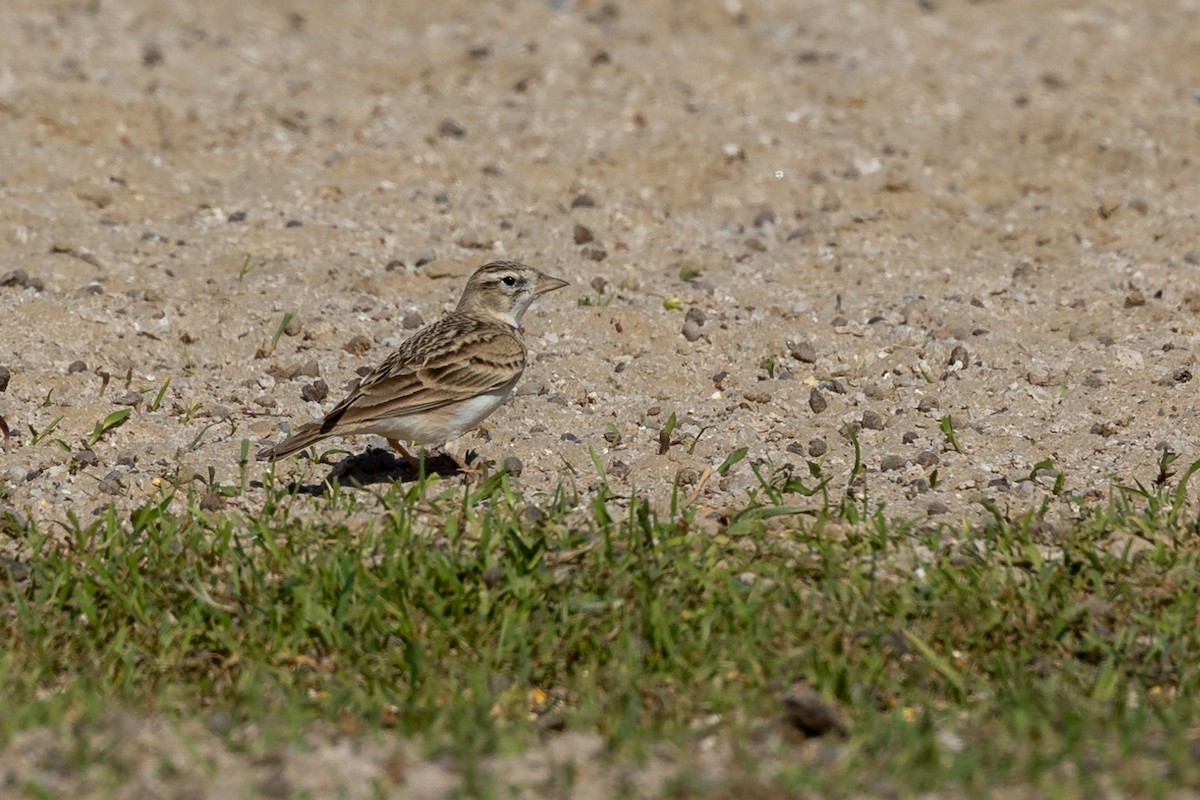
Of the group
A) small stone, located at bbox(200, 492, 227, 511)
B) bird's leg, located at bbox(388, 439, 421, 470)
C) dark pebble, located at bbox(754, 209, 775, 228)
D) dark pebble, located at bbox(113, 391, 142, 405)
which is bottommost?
bird's leg, located at bbox(388, 439, 421, 470)

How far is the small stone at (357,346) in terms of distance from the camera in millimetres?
9422

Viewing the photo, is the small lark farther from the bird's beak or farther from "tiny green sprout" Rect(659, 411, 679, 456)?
"tiny green sprout" Rect(659, 411, 679, 456)

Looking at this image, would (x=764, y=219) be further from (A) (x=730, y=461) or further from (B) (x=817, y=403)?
→ (A) (x=730, y=461)

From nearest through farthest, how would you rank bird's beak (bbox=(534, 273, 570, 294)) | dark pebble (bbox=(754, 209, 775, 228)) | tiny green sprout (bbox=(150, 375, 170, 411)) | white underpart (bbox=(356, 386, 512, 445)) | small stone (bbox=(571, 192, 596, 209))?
1. white underpart (bbox=(356, 386, 512, 445))
2. tiny green sprout (bbox=(150, 375, 170, 411))
3. bird's beak (bbox=(534, 273, 570, 294))
4. dark pebble (bbox=(754, 209, 775, 228))
5. small stone (bbox=(571, 192, 596, 209))

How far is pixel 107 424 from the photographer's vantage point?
27.0 feet

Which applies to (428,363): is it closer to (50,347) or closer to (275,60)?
(50,347)

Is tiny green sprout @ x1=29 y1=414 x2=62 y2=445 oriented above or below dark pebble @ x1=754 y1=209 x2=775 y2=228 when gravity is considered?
below

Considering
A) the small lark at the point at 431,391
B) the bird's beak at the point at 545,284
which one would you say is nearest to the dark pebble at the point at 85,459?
the small lark at the point at 431,391

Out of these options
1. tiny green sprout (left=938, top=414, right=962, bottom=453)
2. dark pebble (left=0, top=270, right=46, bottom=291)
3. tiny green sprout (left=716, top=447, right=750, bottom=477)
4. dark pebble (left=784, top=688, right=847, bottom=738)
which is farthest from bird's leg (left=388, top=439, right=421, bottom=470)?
dark pebble (left=784, top=688, right=847, bottom=738)

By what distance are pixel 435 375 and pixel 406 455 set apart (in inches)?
25.2

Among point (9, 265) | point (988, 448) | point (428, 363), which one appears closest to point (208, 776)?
point (428, 363)

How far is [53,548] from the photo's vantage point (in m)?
6.99

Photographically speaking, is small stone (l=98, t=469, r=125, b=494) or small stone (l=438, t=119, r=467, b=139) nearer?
small stone (l=98, t=469, r=125, b=494)

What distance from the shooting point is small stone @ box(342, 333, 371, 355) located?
942 cm
